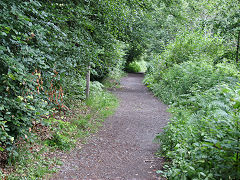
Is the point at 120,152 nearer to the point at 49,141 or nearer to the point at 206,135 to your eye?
the point at 49,141

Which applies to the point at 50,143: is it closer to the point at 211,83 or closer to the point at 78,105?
the point at 78,105

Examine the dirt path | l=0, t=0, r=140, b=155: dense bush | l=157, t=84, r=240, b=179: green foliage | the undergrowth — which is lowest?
the dirt path

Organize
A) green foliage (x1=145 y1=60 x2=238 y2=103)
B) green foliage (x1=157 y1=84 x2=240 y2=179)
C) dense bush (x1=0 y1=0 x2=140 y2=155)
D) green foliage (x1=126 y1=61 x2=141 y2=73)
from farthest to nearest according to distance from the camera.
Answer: green foliage (x1=126 y1=61 x2=141 y2=73)
green foliage (x1=145 y1=60 x2=238 y2=103)
dense bush (x1=0 y1=0 x2=140 y2=155)
green foliage (x1=157 y1=84 x2=240 y2=179)

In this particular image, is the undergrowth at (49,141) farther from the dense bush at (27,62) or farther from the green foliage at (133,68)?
the green foliage at (133,68)

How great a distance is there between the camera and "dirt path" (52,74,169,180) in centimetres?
448

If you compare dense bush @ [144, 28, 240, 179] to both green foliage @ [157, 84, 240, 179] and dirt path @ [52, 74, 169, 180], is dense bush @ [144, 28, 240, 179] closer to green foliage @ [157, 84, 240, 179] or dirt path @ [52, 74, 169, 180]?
green foliage @ [157, 84, 240, 179]

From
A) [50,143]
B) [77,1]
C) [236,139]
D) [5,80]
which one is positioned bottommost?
[50,143]

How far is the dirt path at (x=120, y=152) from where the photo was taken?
4481 millimetres

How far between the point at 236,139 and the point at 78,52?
4.16 m

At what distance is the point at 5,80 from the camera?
3.56 m

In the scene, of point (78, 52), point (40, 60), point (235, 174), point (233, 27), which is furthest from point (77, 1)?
point (233, 27)

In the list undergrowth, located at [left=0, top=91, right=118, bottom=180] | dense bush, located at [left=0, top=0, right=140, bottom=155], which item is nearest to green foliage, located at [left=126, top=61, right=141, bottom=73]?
undergrowth, located at [left=0, top=91, right=118, bottom=180]

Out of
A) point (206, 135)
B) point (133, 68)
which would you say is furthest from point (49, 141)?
point (133, 68)

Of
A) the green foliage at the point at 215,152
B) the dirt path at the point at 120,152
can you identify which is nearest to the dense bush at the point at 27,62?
the dirt path at the point at 120,152
